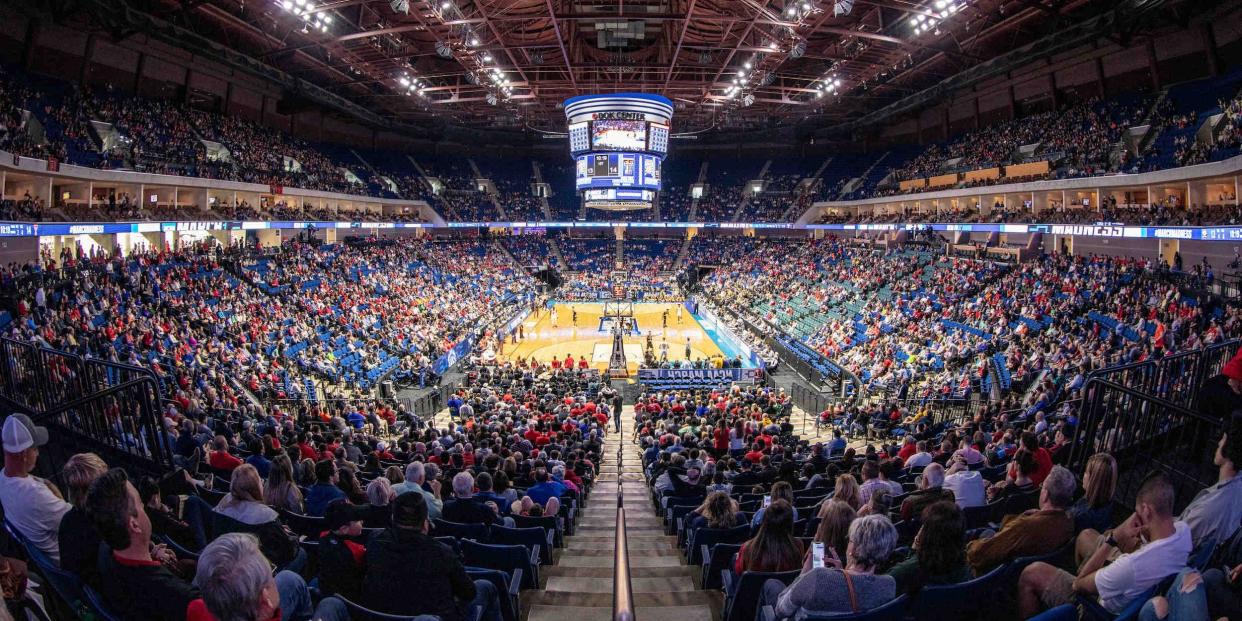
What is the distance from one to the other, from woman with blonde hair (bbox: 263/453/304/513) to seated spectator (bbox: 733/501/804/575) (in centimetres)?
377

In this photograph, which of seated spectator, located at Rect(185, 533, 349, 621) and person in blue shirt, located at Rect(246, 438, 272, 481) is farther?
person in blue shirt, located at Rect(246, 438, 272, 481)

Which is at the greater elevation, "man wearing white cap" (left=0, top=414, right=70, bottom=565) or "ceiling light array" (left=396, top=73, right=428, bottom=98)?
"ceiling light array" (left=396, top=73, right=428, bottom=98)

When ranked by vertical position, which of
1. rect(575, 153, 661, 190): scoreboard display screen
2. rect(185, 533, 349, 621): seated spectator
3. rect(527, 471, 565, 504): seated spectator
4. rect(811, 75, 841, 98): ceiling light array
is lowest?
rect(527, 471, 565, 504): seated spectator

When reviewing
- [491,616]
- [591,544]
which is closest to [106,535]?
[491,616]

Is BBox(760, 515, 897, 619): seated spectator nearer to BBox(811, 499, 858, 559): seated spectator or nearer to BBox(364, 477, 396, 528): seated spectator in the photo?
BBox(811, 499, 858, 559): seated spectator

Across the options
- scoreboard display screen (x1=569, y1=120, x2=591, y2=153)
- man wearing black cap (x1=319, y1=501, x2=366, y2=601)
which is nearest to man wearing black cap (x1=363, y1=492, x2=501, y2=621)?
man wearing black cap (x1=319, y1=501, x2=366, y2=601)

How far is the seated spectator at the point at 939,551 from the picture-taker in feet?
13.0

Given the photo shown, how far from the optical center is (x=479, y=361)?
3020 cm

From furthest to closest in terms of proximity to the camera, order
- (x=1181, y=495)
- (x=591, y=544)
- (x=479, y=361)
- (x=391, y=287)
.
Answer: (x=391, y=287), (x=479, y=361), (x=591, y=544), (x=1181, y=495)

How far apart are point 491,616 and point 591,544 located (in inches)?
156

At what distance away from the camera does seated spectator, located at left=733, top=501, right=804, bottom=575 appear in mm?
4746

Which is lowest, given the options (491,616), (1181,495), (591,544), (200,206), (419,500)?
(591,544)

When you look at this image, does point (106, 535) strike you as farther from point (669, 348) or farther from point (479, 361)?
point (669, 348)

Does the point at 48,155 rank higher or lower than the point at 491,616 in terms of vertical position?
higher
